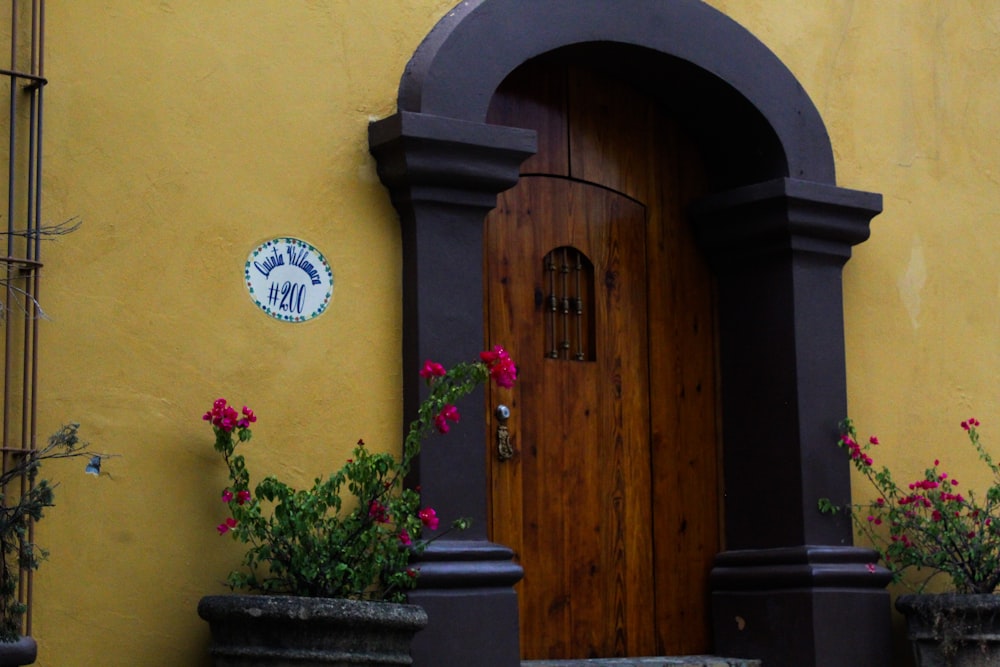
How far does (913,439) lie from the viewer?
6.42 metres

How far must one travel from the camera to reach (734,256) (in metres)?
6.25

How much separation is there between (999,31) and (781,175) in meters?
1.61

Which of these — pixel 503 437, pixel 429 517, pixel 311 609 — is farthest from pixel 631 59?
pixel 311 609

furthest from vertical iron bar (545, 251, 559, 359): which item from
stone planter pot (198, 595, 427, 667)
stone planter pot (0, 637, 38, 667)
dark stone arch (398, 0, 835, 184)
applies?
stone planter pot (0, 637, 38, 667)

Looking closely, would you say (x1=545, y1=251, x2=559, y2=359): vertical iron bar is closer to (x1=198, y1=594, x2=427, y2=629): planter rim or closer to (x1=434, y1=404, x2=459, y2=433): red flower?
(x1=434, y1=404, x2=459, y2=433): red flower

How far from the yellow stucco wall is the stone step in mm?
1034

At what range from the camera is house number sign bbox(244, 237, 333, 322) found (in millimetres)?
4895

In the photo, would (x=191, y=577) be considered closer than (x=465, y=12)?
Yes

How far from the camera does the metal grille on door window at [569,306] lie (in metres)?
5.85

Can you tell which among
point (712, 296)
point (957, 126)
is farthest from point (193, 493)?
point (957, 126)

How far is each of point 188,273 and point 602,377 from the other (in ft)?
5.83

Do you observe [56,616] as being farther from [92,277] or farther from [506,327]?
[506,327]

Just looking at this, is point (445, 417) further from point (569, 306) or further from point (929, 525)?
point (929, 525)

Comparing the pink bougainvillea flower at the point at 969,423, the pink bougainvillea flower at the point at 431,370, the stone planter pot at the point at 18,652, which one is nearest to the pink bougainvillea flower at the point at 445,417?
the pink bougainvillea flower at the point at 431,370
